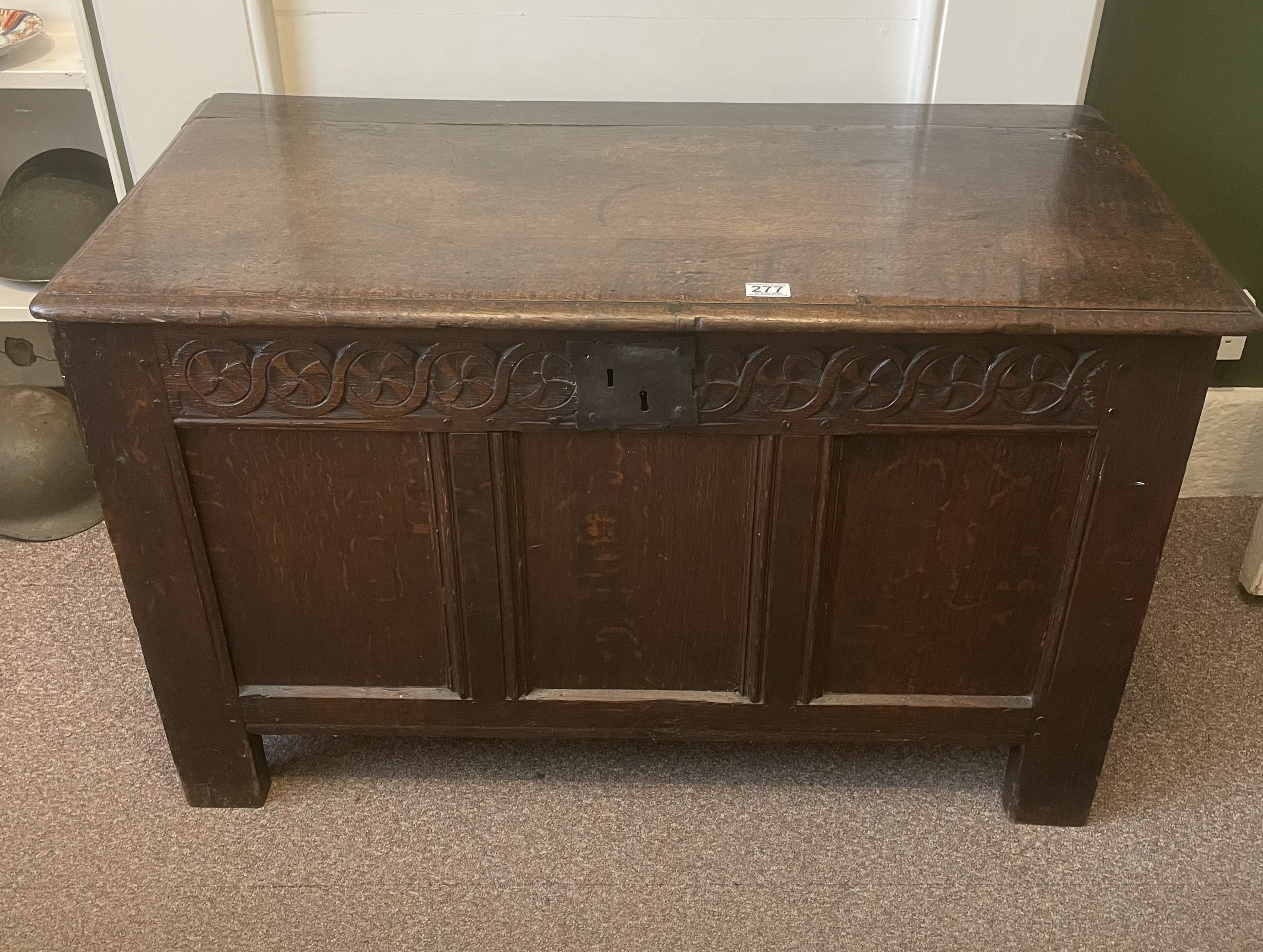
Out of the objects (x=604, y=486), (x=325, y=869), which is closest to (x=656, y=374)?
(x=604, y=486)

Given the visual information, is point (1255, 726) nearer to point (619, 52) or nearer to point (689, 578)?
point (689, 578)

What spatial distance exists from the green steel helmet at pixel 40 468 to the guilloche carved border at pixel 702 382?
0.90 metres

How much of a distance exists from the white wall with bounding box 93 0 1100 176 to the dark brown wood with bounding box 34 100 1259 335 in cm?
6

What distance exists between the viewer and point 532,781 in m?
1.64

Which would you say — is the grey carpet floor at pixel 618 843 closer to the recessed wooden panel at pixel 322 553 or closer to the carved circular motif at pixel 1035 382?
the recessed wooden panel at pixel 322 553

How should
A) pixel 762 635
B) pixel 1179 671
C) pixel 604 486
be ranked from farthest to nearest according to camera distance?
pixel 1179 671, pixel 762 635, pixel 604 486

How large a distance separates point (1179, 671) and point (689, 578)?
861 millimetres

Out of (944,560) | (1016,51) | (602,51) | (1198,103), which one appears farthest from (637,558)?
(1198,103)

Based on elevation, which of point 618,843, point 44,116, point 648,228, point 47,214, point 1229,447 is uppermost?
point 648,228

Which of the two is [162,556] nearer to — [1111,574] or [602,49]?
[602,49]

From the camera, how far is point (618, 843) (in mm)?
1554

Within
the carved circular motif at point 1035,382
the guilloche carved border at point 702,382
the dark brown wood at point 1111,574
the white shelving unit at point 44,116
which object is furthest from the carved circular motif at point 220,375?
the dark brown wood at point 1111,574

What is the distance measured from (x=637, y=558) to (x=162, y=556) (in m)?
0.54

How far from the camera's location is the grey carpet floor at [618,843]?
1444 mm
